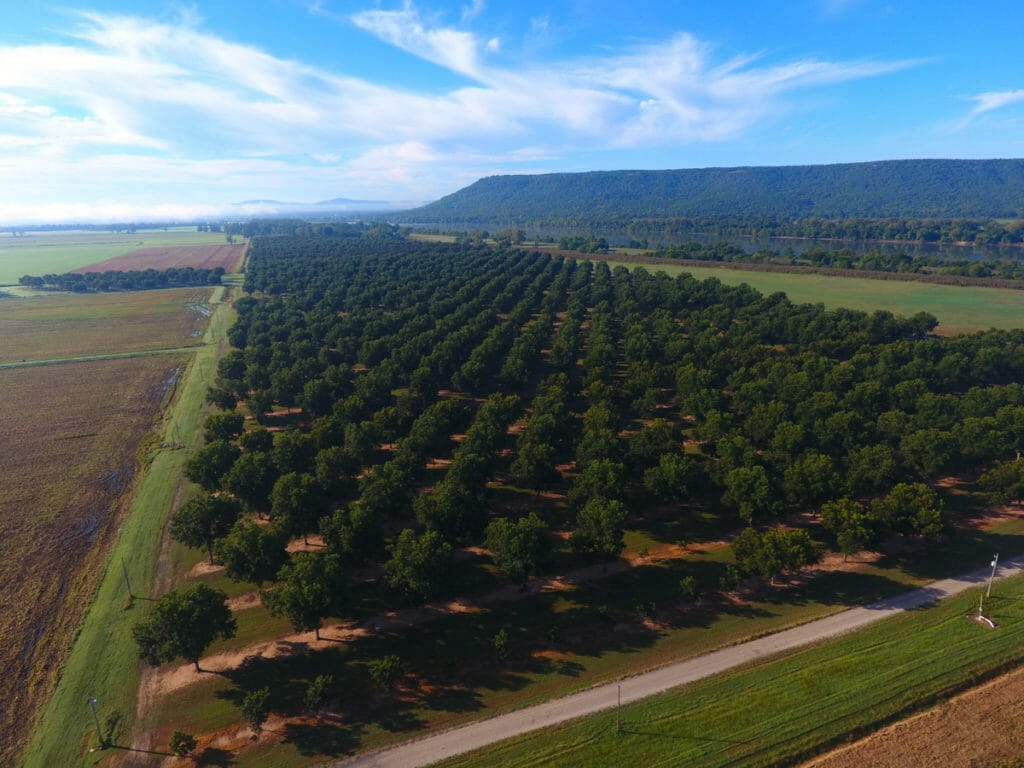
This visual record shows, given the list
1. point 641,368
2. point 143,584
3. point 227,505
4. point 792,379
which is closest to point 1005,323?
point 792,379

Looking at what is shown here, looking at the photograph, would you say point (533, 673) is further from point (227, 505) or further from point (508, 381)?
point (508, 381)

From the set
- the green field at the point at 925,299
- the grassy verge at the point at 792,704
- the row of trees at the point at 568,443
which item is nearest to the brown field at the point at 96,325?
the row of trees at the point at 568,443

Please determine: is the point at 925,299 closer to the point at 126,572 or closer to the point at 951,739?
the point at 951,739

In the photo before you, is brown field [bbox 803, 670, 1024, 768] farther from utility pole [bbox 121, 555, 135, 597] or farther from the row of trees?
utility pole [bbox 121, 555, 135, 597]

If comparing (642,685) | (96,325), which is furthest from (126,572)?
(96,325)

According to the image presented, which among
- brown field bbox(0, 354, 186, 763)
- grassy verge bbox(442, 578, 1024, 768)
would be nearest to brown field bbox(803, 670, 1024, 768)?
Result: grassy verge bbox(442, 578, 1024, 768)
